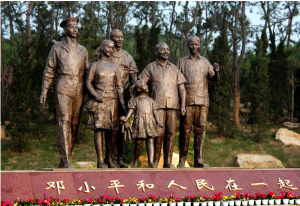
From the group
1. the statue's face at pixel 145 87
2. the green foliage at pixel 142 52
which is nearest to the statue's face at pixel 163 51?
the statue's face at pixel 145 87

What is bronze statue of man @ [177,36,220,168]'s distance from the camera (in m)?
9.20

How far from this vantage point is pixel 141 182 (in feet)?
24.5

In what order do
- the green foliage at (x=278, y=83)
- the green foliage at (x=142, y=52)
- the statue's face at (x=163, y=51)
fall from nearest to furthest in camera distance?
the statue's face at (x=163, y=51), the green foliage at (x=142, y=52), the green foliage at (x=278, y=83)

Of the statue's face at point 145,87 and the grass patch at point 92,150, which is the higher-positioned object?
the statue's face at point 145,87

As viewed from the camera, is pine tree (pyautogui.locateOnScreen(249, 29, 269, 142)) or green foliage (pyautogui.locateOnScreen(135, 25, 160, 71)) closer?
pine tree (pyautogui.locateOnScreen(249, 29, 269, 142))

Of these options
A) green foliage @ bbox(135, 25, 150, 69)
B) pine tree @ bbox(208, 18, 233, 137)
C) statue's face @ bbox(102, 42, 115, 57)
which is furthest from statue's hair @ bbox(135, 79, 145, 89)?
green foliage @ bbox(135, 25, 150, 69)

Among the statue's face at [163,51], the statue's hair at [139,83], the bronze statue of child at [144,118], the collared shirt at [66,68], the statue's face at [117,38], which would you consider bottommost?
the bronze statue of child at [144,118]

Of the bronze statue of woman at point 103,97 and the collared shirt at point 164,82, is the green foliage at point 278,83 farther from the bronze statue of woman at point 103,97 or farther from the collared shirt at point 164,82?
the bronze statue of woman at point 103,97

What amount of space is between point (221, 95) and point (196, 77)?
11351 millimetres

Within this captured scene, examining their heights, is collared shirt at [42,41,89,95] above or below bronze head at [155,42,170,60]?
below

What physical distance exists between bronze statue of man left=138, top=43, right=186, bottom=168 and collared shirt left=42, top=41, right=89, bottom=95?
1121 millimetres

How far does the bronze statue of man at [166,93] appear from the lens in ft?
28.9

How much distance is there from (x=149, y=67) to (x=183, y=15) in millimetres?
18954

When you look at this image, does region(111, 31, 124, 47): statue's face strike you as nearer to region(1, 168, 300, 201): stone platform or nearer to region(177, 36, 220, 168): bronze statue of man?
region(177, 36, 220, 168): bronze statue of man
